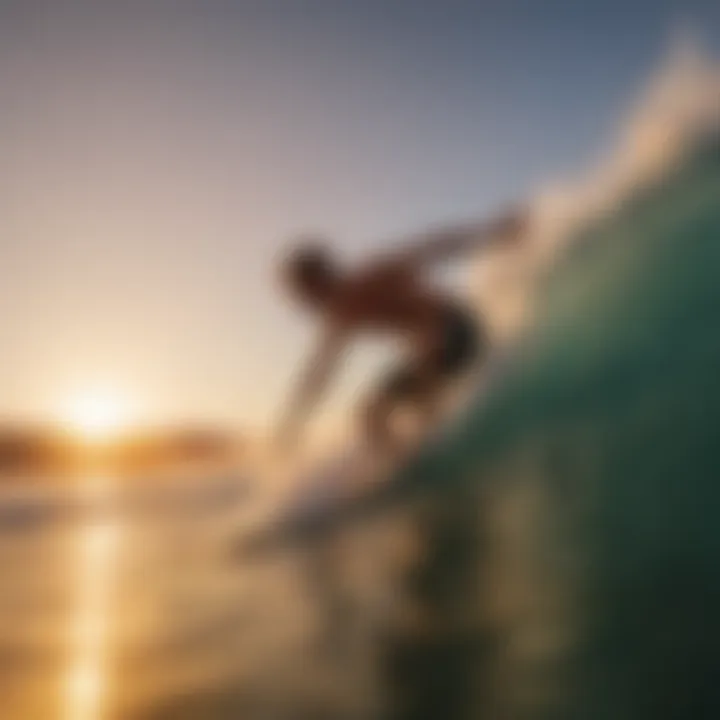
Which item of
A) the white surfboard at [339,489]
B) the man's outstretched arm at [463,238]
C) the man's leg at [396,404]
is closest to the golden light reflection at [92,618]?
the white surfboard at [339,489]

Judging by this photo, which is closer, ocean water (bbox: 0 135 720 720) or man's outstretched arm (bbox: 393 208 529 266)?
ocean water (bbox: 0 135 720 720)

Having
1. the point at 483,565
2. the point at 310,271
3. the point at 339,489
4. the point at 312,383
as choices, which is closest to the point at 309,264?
the point at 310,271

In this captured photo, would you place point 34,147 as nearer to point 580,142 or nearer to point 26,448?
point 26,448

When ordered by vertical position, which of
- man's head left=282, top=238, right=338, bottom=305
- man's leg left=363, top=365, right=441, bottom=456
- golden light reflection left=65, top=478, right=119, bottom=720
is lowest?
golden light reflection left=65, top=478, right=119, bottom=720

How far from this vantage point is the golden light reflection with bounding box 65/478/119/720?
0.94 metres

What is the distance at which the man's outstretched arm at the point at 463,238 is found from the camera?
1.05 m

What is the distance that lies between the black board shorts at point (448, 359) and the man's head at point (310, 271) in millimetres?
102

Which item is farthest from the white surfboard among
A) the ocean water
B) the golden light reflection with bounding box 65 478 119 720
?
the golden light reflection with bounding box 65 478 119 720

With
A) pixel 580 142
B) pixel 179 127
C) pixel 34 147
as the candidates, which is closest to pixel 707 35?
pixel 580 142

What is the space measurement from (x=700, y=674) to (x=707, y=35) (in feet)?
2.00

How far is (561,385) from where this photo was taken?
1.03 meters

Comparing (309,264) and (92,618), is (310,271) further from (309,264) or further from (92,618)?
(92,618)

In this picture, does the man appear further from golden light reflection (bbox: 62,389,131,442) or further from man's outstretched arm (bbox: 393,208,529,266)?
golden light reflection (bbox: 62,389,131,442)

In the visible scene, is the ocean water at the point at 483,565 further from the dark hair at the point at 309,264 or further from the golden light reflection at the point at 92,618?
the dark hair at the point at 309,264
